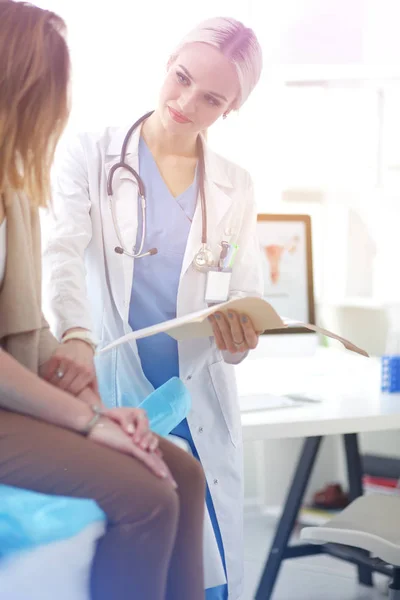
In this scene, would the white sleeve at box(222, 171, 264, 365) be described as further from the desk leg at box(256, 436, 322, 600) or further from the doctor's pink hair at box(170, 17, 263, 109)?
the desk leg at box(256, 436, 322, 600)

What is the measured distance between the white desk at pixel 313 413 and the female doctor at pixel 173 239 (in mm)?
160

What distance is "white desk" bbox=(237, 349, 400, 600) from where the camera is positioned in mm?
1655

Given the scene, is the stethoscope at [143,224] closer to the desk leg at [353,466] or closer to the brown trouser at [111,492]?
the brown trouser at [111,492]

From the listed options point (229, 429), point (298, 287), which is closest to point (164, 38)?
point (298, 287)

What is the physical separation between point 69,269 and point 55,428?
1.55 feet

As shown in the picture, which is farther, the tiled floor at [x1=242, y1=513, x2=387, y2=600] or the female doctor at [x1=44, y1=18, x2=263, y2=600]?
the tiled floor at [x1=242, y1=513, x2=387, y2=600]

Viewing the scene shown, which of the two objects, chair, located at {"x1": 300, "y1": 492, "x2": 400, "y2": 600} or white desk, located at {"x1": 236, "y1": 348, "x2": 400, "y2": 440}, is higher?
white desk, located at {"x1": 236, "y1": 348, "x2": 400, "y2": 440}

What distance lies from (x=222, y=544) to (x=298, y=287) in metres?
1.07

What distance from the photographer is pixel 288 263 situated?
2.42 m

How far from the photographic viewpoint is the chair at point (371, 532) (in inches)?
60.7

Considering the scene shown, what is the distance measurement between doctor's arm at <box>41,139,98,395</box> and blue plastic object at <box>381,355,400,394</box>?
931mm

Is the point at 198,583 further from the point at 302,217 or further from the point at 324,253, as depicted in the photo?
the point at 324,253

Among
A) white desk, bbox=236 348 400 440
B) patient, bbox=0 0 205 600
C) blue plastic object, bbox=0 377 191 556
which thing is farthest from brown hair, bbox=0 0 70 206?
white desk, bbox=236 348 400 440

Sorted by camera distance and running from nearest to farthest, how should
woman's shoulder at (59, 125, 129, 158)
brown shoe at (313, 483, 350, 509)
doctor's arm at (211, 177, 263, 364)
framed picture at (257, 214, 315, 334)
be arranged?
doctor's arm at (211, 177, 263, 364) → woman's shoulder at (59, 125, 129, 158) → framed picture at (257, 214, 315, 334) → brown shoe at (313, 483, 350, 509)
